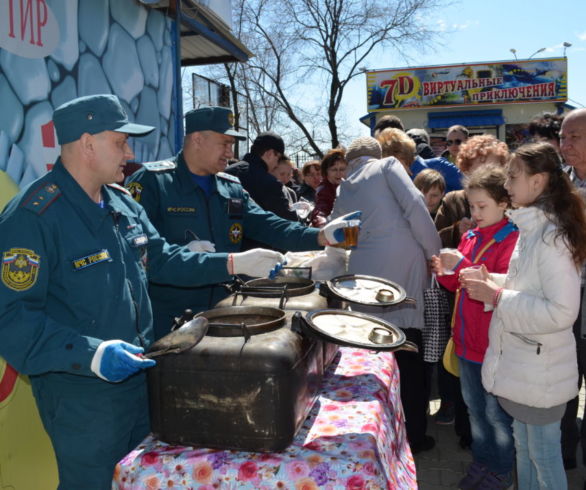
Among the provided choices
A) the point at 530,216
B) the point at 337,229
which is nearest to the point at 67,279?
the point at 337,229

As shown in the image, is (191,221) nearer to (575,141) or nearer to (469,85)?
Answer: (575,141)

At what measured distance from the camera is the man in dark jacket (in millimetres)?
3979

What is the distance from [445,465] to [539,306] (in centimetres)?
170

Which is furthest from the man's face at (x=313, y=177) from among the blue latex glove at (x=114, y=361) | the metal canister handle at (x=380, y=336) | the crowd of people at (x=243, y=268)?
the blue latex glove at (x=114, y=361)

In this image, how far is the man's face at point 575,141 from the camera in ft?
9.60

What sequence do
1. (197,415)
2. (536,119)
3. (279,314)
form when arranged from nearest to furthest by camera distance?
(197,415) → (279,314) → (536,119)

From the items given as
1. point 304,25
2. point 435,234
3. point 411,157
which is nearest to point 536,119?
point 411,157

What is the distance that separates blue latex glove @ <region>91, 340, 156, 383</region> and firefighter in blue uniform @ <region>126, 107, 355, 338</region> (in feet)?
3.44

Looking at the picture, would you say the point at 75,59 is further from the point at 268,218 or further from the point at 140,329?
the point at 140,329

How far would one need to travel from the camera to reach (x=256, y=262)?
2.20 m

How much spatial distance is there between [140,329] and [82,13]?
8.93 feet

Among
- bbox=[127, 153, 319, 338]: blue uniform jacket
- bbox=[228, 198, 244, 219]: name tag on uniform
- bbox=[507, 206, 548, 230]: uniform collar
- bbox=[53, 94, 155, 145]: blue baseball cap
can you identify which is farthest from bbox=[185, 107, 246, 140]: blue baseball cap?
bbox=[507, 206, 548, 230]: uniform collar

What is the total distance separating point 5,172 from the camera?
9.60 feet

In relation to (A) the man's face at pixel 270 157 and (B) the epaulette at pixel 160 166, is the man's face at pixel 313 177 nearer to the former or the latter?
(A) the man's face at pixel 270 157
